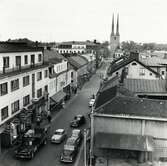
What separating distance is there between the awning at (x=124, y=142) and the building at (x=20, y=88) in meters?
12.2

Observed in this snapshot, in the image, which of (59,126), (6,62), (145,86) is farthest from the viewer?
(59,126)

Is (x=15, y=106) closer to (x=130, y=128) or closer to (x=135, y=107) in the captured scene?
(x=130, y=128)

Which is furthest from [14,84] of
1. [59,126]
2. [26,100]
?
[59,126]

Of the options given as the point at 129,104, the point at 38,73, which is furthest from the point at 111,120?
the point at 38,73

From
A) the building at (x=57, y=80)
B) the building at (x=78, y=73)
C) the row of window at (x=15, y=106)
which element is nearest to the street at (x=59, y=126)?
the building at (x=57, y=80)

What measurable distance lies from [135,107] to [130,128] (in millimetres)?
2387

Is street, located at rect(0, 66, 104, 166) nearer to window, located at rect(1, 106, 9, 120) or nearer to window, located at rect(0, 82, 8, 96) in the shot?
window, located at rect(1, 106, 9, 120)

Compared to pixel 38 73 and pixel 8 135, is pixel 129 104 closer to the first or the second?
pixel 8 135

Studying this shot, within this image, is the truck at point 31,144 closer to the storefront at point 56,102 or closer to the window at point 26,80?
the window at point 26,80

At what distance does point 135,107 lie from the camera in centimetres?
3044

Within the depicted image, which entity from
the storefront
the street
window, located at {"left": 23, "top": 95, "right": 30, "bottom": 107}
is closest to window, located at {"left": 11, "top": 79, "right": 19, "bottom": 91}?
window, located at {"left": 23, "top": 95, "right": 30, "bottom": 107}

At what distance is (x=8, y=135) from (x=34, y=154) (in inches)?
170

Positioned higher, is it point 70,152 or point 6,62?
point 6,62

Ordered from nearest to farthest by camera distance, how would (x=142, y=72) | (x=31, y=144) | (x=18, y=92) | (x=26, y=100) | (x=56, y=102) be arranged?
(x=31, y=144) < (x=18, y=92) < (x=26, y=100) < (x=56, y=102) < (x=142, y=72)
